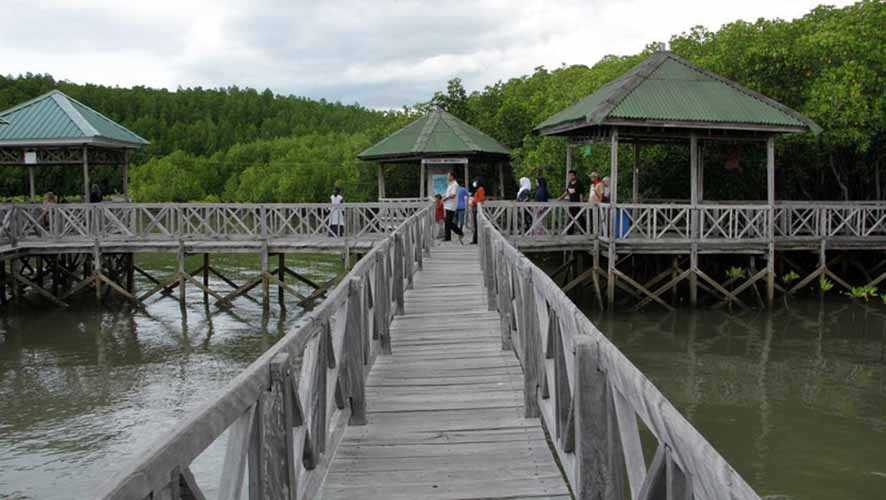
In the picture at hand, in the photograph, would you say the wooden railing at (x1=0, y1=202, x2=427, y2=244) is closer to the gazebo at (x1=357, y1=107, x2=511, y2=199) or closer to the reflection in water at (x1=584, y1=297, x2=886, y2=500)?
the reflection in water at (x1=584, y1=297, x2=886, y2=500)

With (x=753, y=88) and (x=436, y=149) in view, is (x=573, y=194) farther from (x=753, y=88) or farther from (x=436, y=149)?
(x=753, y=88)

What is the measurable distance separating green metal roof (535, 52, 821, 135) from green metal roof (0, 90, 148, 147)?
42.1 feet

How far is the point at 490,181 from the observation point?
3638cm

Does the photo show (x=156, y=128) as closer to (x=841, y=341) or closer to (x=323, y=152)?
(x=323, y=152)

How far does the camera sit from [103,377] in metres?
16.0

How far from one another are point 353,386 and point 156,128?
89241 mm

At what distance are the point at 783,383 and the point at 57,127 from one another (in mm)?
20407

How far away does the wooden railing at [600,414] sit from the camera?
7.88 ft

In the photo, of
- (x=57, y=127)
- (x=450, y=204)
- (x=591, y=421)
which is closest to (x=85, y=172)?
(x=57, y=127)

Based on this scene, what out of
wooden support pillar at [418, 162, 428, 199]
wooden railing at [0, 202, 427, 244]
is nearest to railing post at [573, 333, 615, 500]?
wooden railing at [0, 202, 427, 244]

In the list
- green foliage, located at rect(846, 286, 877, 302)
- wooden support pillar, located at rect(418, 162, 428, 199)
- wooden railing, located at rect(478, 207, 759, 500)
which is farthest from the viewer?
wooden support pillar, located at rect(418, 162, 428, 199)

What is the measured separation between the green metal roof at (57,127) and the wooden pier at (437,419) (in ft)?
60.0

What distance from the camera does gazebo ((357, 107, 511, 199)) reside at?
27688 millimetres

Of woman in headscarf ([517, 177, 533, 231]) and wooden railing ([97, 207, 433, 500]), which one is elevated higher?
woman in headscarf ([517, 177, 533, 231])
